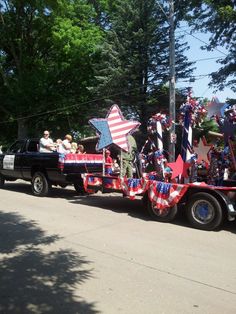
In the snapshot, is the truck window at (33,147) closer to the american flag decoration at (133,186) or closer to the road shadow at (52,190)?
the road shadow at (52,190)

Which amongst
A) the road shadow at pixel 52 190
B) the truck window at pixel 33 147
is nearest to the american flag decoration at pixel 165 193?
the road shadow at pixel 52 190

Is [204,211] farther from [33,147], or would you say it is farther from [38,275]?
[33,147]

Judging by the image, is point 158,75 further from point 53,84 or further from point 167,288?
point 167,288

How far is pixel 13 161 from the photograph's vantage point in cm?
1398

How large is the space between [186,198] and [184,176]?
2.20 ft

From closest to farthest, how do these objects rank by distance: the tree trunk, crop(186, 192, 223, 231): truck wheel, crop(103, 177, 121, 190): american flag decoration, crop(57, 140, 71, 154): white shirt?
1. crop(186, 192, 223, 231): truck wheel
2. crop(103, 177, 121, 190): american flag decoration
3. crop(57, 140, 71, 154): white shirt
4. the tree trunk

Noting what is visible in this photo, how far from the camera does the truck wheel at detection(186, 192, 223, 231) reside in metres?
7.94

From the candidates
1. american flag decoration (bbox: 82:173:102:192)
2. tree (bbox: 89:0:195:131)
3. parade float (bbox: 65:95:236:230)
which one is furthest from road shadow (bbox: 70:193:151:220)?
tree (bbox: 89:0:195:131)

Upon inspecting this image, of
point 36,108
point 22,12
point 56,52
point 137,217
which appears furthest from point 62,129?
point 137,217

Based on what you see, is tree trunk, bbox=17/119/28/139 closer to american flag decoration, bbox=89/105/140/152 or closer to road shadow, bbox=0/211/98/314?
american flag decoration, bbox=89/105/140/152

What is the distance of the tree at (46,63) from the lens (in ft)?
91.9

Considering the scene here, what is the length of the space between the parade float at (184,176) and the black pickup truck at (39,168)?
132 centimetres

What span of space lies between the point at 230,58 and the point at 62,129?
1536cm

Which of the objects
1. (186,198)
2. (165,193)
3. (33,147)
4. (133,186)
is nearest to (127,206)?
(133,186)
